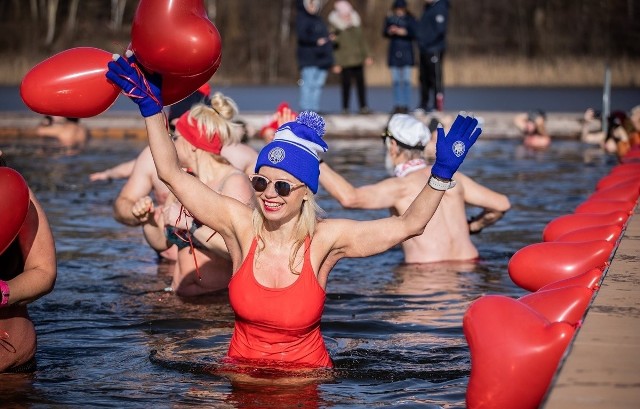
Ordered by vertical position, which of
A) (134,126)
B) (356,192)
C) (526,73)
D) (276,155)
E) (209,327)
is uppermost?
(276,155)

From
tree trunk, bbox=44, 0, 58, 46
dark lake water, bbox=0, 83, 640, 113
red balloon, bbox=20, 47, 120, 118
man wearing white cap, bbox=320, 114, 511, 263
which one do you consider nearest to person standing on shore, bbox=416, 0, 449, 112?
dark lake water, bbox=0, 83, 640, 113

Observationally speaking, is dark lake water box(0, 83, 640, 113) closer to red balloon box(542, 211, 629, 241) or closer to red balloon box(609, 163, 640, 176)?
red balloon box(609, 163, 640, 176)

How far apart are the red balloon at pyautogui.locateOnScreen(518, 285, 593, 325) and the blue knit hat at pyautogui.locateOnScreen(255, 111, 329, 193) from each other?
107 centimetres

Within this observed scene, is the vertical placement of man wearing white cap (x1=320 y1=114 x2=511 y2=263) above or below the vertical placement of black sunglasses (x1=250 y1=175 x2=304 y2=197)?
below

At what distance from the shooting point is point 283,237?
229 inches

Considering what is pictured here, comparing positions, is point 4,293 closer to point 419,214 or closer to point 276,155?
point 276,155

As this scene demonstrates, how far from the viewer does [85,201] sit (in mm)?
13656

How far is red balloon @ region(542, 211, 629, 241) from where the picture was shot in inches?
312

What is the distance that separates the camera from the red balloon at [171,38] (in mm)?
5152

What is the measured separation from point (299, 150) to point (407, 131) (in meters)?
3.41

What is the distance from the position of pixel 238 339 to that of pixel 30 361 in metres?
0.98

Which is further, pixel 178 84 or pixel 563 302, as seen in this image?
pixel 178 84

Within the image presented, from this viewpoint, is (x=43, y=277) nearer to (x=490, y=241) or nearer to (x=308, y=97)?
(x=490, y=241)

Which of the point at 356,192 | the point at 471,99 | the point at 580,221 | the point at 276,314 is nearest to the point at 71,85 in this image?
the point at 276,314
